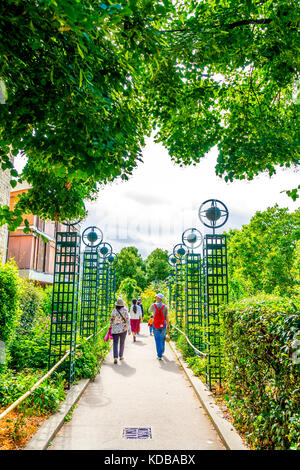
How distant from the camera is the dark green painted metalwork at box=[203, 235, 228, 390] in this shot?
6.70 meters

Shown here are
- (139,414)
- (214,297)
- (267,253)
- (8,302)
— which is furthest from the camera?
(267,253)

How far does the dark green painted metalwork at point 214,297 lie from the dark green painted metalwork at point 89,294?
552cm

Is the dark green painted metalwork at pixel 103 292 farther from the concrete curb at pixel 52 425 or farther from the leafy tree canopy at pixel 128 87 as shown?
the concrete curb at pixel 52 425

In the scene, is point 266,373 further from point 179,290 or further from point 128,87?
point 179,290

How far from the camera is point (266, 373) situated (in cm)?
375

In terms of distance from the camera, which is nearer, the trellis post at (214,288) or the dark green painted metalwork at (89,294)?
the trellis post at (214,288)

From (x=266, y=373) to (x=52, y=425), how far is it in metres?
3.06

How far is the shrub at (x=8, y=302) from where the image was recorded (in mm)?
6496

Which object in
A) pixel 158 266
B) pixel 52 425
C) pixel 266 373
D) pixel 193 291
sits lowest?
pixel 52 425

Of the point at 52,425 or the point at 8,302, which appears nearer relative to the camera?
the point at 52,425

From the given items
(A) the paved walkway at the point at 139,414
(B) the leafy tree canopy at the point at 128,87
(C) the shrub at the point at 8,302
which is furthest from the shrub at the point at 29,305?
(B) the leafy tree canopy at the point at 128,87

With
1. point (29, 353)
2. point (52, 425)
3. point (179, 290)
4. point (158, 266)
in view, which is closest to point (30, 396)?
point (52, 425)

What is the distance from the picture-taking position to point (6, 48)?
3082mm

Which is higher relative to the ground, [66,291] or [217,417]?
[66,291]
